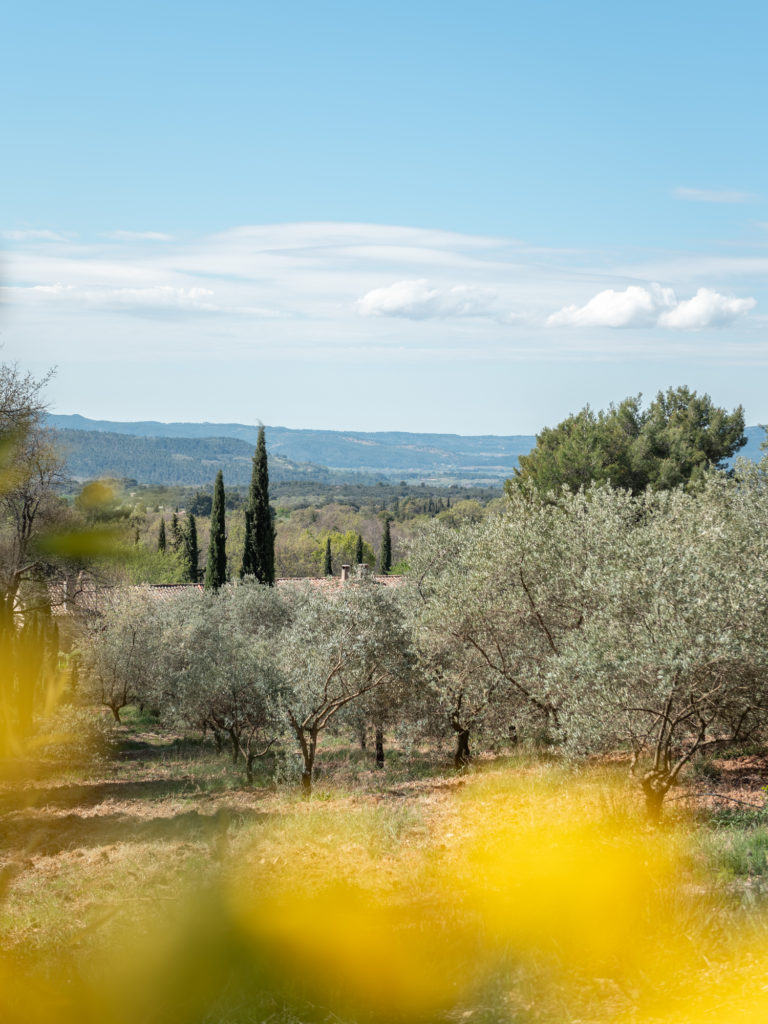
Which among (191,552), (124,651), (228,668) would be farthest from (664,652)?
(191,552)

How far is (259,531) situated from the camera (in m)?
53.7

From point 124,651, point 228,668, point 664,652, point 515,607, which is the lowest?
point 124,651

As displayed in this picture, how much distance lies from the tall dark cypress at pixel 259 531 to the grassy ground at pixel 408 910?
3685 cm

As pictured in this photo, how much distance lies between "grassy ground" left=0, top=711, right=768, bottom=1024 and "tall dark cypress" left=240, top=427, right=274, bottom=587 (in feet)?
121

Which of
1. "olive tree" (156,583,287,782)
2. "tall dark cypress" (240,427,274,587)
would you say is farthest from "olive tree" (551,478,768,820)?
"tall dark cypress" (240,427,274,587)

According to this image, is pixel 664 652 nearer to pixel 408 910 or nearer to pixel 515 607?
pixel 408 910

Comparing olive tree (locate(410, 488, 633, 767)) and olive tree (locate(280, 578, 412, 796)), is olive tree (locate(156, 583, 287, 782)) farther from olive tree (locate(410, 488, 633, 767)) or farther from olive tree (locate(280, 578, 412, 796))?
olive tree (locate(410, 488, 633, 767))

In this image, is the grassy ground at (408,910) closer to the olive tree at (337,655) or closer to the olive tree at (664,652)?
the olive tree at (664,652)

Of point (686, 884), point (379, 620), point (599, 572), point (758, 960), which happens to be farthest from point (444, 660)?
point (758, 960)

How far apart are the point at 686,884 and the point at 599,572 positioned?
493cm

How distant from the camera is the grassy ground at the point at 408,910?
7.80 metres

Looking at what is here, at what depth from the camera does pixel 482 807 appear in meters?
14.6

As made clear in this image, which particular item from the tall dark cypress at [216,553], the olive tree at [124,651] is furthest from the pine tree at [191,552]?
the olive tree at [124,651]

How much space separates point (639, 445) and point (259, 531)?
85.6ft
